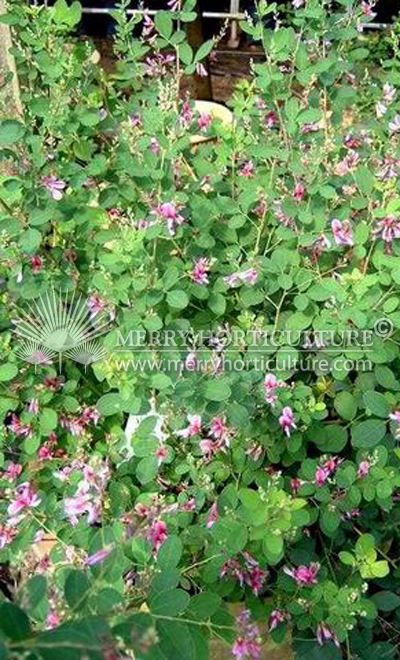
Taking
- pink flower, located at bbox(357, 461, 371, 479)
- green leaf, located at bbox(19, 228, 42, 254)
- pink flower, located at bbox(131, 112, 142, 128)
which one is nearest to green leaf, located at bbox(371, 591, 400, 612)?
pink flower, located at bbox(357, 461, 371, 479)

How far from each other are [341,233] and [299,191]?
12cm

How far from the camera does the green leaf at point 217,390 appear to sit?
1272 mm

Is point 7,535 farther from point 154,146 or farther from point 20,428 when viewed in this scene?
point 154,146

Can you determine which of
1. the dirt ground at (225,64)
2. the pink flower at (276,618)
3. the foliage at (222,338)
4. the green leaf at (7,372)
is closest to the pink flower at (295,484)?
the foliage at (222,338)

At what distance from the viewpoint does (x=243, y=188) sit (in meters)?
1.51

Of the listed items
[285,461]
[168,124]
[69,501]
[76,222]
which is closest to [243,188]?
[168,124]

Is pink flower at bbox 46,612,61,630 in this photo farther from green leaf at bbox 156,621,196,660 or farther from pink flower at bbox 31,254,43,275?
pink flower at bbox 31,254,43,275

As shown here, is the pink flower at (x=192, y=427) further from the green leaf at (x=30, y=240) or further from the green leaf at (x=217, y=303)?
the green leaf at (x=30, y=240)

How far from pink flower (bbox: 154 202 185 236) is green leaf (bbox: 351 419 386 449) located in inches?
18.0

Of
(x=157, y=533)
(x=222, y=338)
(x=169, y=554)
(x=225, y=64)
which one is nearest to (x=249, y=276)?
(x=222, y=338)

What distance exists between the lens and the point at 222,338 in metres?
1.49

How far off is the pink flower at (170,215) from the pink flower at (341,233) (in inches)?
10.5

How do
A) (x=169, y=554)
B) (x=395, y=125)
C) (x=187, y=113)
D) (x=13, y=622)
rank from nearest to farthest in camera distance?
(x=13, y=622) → (x=169, y=554) → (x=395, y=125) → (x=187, y=113)

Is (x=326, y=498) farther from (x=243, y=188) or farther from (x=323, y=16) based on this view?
(x=323, y=16)
